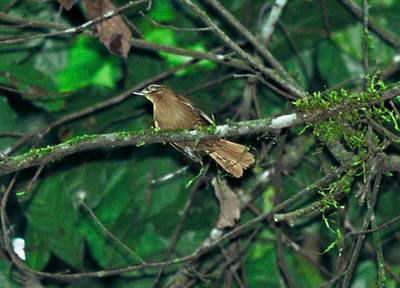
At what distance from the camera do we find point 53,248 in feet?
22.1

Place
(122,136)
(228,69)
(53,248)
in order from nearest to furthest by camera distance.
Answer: (122,136)
(53,248)
(228,69)

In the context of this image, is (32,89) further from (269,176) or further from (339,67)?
(339,67)

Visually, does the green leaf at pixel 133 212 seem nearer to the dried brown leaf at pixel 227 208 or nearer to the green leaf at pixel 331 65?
the dried brown leaf at pixel 227 208

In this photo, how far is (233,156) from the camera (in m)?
5.58

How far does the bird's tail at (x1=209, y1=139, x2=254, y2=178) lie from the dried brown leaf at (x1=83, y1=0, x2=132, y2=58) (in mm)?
979

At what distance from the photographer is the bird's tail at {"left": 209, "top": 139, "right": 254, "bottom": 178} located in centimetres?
→ 553

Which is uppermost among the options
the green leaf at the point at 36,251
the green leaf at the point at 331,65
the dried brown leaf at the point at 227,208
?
the green leaf at the point at 331,65

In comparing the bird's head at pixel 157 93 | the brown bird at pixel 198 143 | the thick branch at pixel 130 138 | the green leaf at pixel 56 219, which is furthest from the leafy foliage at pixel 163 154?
the thick branch at pixel 130 138

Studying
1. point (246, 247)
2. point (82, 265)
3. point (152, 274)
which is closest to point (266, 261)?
point (246, 247)

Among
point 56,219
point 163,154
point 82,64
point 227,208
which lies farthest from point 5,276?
point 227,208

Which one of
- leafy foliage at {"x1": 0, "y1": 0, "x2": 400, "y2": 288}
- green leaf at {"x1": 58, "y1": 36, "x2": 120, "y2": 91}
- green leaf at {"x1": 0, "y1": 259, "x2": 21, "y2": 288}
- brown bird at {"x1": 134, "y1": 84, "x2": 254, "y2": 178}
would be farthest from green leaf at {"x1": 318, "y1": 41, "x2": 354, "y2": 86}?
green leaf at {"x1": 0, "y1": 259, "x2": 21, "y2": 288}

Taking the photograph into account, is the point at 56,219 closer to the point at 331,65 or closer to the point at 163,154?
the point at 163,154

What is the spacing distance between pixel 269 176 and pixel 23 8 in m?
1.98

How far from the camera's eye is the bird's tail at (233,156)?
5.53 meters
